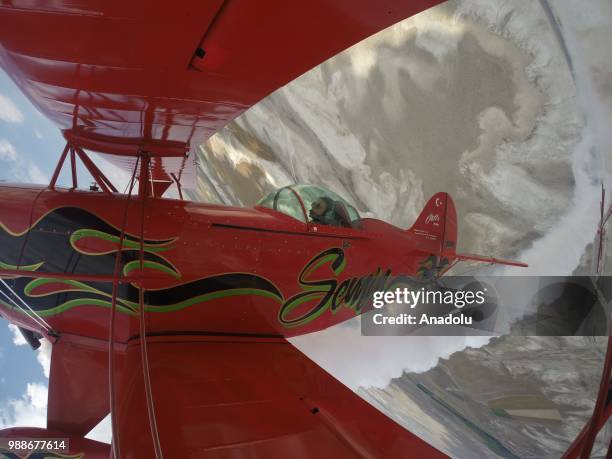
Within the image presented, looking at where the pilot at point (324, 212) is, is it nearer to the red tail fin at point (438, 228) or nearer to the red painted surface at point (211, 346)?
the red painted surface at point (211, 346)

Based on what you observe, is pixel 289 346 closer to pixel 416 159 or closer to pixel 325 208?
pixel 325 208

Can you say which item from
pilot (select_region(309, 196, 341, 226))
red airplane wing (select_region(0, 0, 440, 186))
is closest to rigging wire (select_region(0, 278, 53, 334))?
red airplane wing (select_region(0, 0, 440, 186))

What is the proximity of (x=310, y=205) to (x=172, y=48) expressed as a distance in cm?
140

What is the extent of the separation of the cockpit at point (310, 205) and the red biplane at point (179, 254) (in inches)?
0.4

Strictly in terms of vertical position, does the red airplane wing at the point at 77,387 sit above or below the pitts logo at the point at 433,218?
below

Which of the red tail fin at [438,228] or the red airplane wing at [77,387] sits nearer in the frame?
the red airplane wing at [77,387]

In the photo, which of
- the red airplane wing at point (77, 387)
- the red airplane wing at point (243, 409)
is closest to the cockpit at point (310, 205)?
the red airplane wing at point (243, 409)

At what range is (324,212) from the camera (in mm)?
2307

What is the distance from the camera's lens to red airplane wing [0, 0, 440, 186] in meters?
0.80

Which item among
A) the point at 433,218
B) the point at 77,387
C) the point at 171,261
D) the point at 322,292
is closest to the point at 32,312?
the point at 77,387

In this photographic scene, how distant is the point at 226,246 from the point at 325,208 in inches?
25.8

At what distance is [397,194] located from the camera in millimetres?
3715

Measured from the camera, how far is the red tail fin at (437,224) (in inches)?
120

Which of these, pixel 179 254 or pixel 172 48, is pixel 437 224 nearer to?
pixel 179 254
